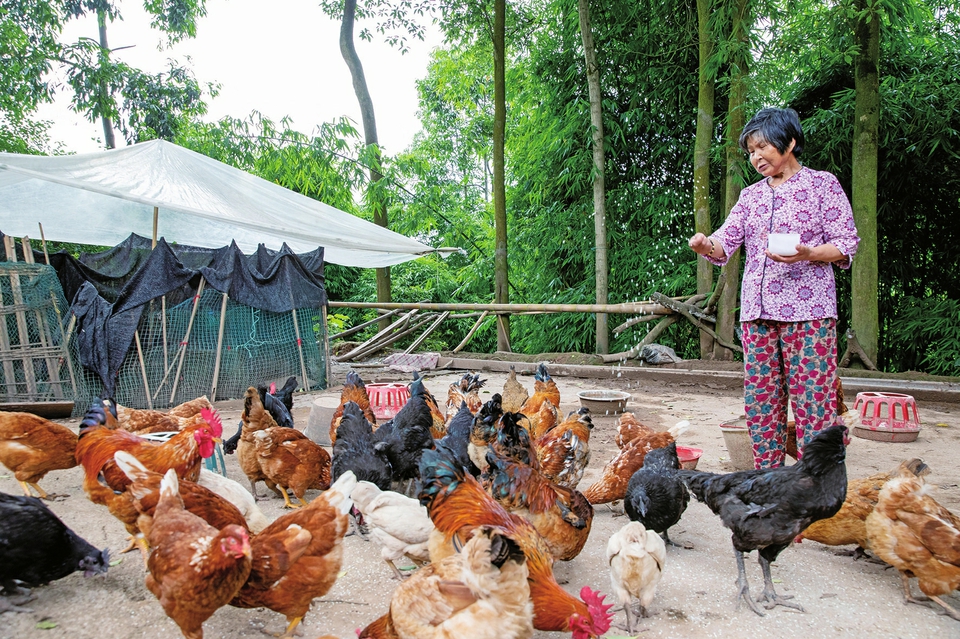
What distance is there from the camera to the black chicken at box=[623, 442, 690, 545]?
9.11ft

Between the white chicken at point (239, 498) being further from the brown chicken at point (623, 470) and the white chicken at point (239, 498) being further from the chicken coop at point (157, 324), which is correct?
the chicken coop at point (157, 324)

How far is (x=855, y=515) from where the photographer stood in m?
2.60

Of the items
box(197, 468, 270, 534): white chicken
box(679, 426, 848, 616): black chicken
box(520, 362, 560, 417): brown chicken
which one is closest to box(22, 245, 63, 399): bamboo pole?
box(197, 468, 270, 534): white chicken

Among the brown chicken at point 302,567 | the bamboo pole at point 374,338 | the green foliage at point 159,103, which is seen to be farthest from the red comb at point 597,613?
the green foliage at point 159,103

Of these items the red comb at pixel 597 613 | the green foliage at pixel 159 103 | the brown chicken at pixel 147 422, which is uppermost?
the green foliage at pixel 159 103

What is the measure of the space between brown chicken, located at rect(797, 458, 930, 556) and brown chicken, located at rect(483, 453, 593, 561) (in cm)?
108

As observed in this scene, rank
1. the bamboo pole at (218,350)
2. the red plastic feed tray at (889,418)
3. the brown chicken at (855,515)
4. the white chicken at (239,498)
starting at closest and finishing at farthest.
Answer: the brown chicken at (855,515) < the white chicken at (239,498) < the red plastic feed tray at (889,418) < the bamboo pole at (218,350)

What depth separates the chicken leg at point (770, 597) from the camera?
92.4 inches

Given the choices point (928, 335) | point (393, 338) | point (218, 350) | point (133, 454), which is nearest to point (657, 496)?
point (133, 454)

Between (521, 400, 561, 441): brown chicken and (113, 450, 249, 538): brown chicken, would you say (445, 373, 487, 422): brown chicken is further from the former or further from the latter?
(113, 450, 249, 538): brown chicken

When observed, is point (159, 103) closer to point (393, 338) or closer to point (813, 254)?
point (393, 338)

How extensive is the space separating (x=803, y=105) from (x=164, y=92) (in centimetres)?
1370

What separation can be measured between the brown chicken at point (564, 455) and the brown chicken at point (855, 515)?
4.31 ft

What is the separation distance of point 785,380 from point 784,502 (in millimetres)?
772
